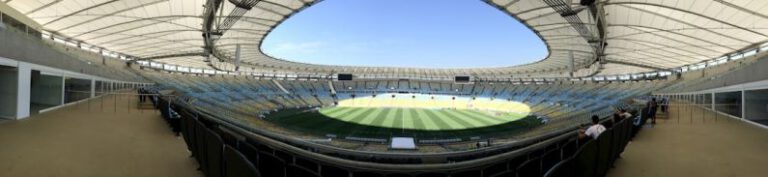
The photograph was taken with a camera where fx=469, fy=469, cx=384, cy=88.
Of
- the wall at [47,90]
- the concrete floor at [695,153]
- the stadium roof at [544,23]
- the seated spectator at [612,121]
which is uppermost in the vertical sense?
the stadium roof at [544,23]

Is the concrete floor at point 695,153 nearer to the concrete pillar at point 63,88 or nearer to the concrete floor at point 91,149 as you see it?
the concrete floor at point 91,149

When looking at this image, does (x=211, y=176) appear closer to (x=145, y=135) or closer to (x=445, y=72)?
(x=145, y=135)

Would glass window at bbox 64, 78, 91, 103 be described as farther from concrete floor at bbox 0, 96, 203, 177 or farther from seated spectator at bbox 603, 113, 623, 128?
seated spectator at bbox 603, 113, 623, 128

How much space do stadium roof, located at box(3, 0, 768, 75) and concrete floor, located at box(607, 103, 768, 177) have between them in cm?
1487

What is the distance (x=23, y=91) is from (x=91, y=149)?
707 cm

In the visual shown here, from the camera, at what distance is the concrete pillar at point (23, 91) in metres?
12.8

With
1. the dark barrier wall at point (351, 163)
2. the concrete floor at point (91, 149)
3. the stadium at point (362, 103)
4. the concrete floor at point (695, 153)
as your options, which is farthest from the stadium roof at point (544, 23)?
the dark barrier wall at point (351, 163)

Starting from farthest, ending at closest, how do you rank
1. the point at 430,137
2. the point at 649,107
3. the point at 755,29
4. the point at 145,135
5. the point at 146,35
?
the point at 146,35 → the point at 430,137 → the point at 755,29 → the point at 649,107 → the point at 145,135

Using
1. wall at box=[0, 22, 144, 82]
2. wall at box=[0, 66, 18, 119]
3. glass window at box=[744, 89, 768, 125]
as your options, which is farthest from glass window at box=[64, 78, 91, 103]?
glass window at box=[744, 89, 768, 125]

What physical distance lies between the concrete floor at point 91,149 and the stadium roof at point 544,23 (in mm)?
16173

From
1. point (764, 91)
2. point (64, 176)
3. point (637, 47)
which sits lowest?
point (64, 176)

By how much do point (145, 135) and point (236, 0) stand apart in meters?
18.2

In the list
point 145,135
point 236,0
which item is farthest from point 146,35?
point 145,135

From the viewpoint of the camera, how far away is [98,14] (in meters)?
32.1
